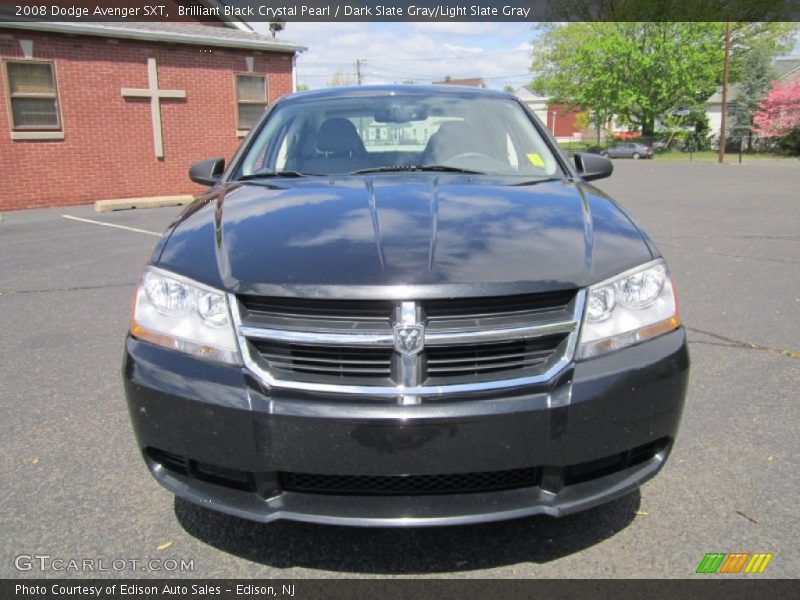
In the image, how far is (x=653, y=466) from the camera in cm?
215

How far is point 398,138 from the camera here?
353 centimetres

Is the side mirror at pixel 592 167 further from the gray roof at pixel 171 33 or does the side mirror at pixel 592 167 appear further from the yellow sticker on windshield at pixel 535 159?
the gray roof at pixel 171 33

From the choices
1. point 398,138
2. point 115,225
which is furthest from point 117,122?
point 398,138

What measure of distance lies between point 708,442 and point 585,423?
4.91ft

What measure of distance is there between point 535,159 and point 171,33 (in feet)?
46.3

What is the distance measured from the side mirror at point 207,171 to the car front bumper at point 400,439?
1728 mm

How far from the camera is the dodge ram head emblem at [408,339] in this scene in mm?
1927

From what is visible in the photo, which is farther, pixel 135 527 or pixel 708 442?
pixel 708 442

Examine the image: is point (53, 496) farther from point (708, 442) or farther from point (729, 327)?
point (729, 327)

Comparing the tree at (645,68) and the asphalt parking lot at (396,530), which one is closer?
the asphalt parking lot at (396,530)

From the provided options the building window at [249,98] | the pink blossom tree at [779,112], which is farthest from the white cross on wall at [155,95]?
the pink blossom tree at [779,112]

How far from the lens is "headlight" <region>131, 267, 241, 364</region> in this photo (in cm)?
206

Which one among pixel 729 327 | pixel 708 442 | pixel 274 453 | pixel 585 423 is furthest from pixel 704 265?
pixel 274 453

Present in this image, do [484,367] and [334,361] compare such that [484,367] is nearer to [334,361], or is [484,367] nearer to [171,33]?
[334,361]
